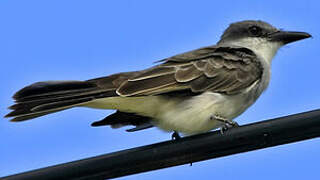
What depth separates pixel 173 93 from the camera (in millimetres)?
6605

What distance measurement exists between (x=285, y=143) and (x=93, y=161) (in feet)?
4.59

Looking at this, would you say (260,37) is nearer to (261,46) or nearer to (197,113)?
(261,46)

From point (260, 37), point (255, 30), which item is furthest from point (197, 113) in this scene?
point (255, 30)

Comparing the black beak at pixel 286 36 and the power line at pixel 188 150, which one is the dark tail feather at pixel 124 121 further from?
the black beak at pixel 286 36

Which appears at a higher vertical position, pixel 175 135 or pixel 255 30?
pixel 255 30

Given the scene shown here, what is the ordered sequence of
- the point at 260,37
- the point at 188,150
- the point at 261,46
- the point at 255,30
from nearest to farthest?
the point at 188,150 < the point at 261,46 < the point at 260,37 < the point at 255,30

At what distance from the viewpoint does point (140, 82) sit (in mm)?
6422

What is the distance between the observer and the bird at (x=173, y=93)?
6.05m

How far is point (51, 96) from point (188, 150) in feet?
5.70

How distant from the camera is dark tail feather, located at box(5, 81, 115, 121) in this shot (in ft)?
19.1

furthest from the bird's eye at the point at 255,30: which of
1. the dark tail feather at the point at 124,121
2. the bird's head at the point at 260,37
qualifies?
the dark tail feather at the point at 124,121

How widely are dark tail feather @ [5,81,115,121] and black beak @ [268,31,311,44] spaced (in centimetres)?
278

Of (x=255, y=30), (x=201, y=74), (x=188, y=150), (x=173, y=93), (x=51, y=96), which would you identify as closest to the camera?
(x=188, y=150)

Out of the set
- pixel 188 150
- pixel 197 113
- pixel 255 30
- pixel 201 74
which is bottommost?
pixel 188 150
